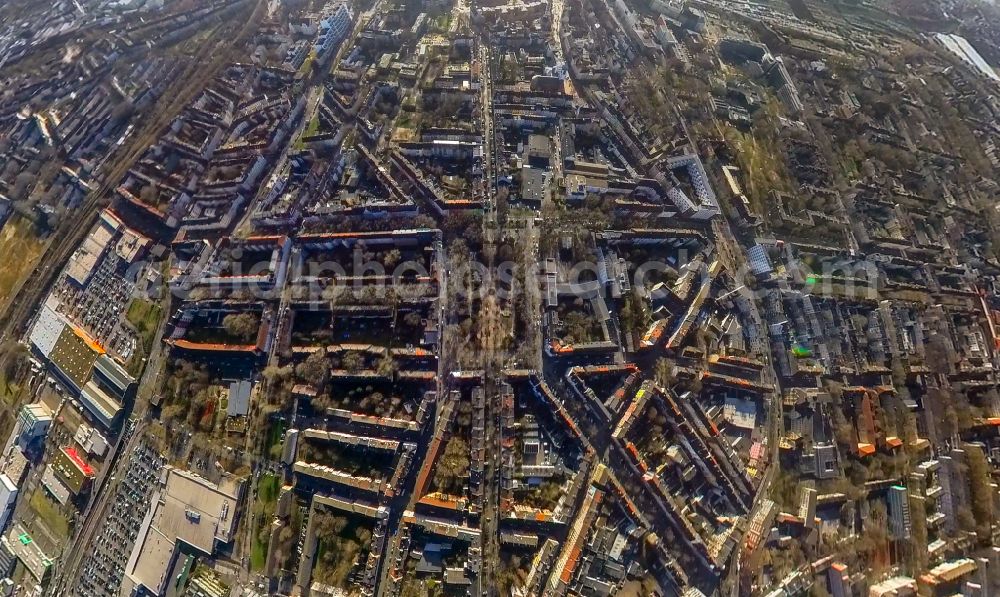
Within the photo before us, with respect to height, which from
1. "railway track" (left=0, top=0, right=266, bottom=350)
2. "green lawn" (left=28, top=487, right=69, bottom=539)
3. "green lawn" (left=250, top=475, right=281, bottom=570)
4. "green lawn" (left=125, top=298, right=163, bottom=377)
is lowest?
"green lawn" (left=28, top=487, right=69, bottom=539)

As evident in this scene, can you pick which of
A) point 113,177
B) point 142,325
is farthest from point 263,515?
point 113,177

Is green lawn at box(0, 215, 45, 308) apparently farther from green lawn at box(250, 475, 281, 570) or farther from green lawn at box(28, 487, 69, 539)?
green lawn at box(250, 475, 281, 570)

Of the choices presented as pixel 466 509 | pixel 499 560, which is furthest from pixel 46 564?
pixel 499 560

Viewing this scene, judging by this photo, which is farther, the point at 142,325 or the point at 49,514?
the point at 142,325

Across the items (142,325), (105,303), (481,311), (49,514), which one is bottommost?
(49,514)

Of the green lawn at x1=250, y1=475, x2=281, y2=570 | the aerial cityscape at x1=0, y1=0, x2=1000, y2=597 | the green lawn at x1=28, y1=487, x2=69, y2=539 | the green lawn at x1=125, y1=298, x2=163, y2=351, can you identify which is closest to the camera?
the green lawn at x1=250, y1=475, x2=281, y2=570

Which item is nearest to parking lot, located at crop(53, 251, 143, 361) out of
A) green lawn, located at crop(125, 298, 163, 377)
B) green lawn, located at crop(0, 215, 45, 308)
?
green lawn, located at crop(125, 298, 163, 377)

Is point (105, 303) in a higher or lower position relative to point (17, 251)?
lower

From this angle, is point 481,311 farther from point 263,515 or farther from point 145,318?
point 145,318

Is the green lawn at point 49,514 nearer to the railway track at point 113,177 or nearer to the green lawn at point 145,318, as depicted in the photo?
the green lawn at point 145,318
